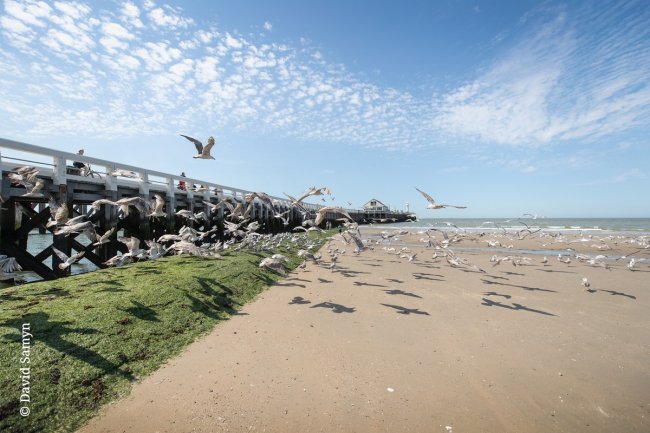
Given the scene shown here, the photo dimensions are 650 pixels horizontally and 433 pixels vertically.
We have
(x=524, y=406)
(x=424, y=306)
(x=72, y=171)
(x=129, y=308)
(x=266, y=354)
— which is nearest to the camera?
(x=524, y=406)

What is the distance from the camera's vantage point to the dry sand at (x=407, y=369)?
4.43 m

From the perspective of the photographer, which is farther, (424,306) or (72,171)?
(72,171)

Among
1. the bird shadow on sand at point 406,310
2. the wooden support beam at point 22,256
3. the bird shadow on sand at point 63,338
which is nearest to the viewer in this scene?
the bird shadow on sand at point 63,338

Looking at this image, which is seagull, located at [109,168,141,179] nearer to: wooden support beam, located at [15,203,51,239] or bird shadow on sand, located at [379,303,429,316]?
wooden support beam, located at [15,203,51,239]

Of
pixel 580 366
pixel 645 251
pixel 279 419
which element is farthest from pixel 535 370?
pixel 645 251

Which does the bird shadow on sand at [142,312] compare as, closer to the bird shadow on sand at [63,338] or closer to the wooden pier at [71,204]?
the bird shadow on sand at [63,338]

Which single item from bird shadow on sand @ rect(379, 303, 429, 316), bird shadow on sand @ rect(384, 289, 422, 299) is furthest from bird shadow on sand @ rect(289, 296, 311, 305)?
bird shadow on sand @ rect(384, 289, 422, 299)

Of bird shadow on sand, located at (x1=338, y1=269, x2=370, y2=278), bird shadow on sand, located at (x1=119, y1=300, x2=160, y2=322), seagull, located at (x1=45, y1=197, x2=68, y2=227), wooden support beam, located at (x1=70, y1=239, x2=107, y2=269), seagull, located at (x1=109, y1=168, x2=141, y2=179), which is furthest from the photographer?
bird shadow on sand, located at (x1=338, y1=269, x2=370, y2=278)

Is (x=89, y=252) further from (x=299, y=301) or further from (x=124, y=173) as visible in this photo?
(x=299, y=301)

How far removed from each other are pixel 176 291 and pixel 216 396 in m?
4.05

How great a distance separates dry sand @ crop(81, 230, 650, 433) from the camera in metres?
4.43

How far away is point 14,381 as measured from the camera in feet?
14.1

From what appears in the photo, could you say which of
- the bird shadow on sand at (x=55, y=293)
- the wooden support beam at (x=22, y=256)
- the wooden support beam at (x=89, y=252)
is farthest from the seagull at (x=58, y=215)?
the bird shadow on sand at (x=55, y=293)

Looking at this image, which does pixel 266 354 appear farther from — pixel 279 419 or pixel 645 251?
pixel 645 251
